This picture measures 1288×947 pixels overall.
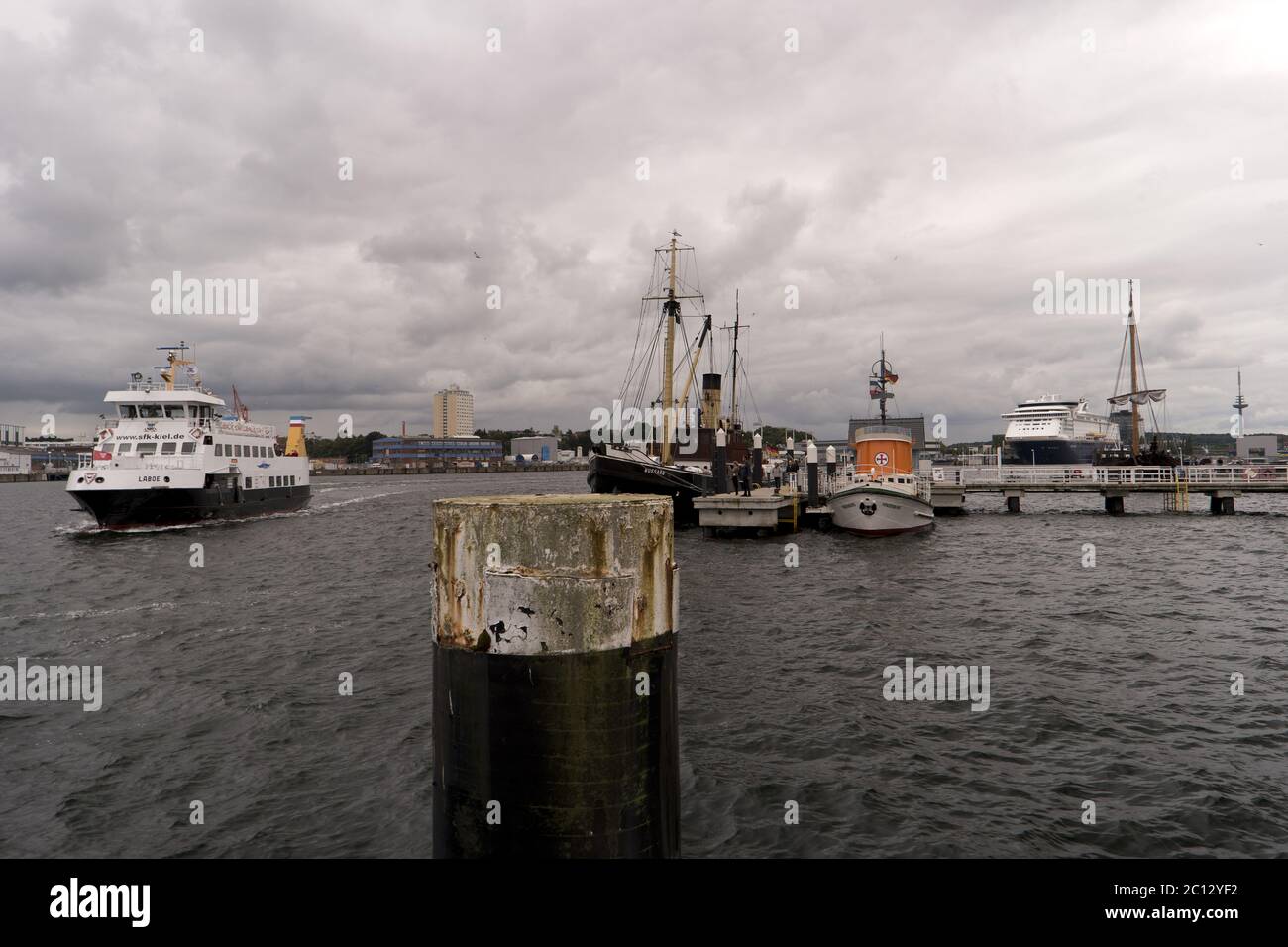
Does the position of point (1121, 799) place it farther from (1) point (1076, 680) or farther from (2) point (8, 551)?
(2) point (8, 551)

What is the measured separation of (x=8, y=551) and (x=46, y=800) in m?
35.3

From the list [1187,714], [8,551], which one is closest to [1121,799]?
[1187,714]

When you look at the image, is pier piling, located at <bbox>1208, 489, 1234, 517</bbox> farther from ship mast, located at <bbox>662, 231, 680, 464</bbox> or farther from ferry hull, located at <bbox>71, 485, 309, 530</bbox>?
ferry hull, located at <bbox>71, 485, 309, 530</bbox>

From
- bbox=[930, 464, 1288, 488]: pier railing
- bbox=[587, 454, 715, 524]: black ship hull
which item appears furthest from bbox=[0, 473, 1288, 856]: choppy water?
bbox=[930, 464, 1288, 488]: pier railing

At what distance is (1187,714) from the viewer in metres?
11.9

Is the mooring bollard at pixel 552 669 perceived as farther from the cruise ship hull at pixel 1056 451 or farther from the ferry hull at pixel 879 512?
the cruise ship hull at pixel 1056 451

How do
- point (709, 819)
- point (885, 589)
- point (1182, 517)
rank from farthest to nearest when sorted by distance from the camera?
point (1182, 517) → point (885, 589) → point (709, 819)

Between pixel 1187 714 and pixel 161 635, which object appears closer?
pixel 1187 714

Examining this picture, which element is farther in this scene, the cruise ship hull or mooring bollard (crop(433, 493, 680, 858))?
the cruise ship hull

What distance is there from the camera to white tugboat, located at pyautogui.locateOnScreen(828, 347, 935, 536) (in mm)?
36719
